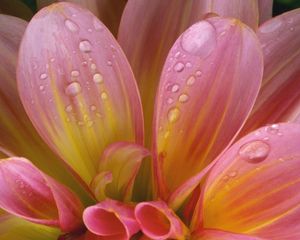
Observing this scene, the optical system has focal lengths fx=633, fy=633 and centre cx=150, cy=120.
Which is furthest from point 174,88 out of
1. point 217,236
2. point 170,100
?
point 217,236

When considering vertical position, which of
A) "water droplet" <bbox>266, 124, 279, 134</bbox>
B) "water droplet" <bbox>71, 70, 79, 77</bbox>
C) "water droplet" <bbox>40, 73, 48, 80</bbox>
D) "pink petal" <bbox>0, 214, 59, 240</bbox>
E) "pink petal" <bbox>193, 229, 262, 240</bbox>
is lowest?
"pink petal" <bbox>0, 214, 59, 240</bbox>

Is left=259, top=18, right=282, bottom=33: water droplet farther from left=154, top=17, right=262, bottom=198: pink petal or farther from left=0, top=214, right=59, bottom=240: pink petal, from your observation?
left=0, top=214, right=59, bottom=240: pink petal

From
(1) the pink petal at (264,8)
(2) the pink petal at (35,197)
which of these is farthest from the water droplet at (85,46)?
(1) the pink petal at (264,8)

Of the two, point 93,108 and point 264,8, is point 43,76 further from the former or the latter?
point 264,8

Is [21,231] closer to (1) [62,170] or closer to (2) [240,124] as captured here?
(1) [62,170]

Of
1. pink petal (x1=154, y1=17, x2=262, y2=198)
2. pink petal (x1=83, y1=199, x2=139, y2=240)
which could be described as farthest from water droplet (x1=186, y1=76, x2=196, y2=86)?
pink petal (x1=83, y1=199, x2=139, y2=240)

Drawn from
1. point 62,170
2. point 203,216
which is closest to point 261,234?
point 203,216
